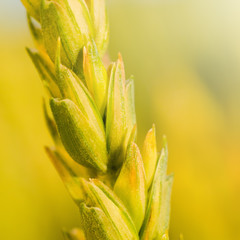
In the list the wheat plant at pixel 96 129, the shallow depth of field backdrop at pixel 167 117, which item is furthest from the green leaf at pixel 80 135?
the shallow depth of field backdrop at pixel 167 117

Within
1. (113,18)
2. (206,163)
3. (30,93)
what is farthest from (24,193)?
(113,18)

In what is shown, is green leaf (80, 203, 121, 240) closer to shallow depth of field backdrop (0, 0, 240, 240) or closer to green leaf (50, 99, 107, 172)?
green leaf (50, 99, 107, 172)

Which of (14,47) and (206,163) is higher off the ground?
(14,47)

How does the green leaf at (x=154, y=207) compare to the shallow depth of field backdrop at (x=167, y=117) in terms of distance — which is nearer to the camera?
the green leaf at (x=154, y=207)

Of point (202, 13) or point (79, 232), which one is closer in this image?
point (79, 232)

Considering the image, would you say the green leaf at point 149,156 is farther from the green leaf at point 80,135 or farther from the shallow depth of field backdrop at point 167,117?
the shallow depth of field backdrop at point 167,117

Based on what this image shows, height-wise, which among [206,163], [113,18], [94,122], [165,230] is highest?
[113,18]

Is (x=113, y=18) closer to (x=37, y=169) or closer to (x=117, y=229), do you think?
(x=37, y=169)

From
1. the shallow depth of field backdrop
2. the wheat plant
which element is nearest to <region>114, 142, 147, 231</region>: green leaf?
the wheat plant

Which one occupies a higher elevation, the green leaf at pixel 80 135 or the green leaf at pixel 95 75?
the green leaf at pixel 95 75

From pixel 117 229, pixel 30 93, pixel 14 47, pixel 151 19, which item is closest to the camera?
pixel 117 229
